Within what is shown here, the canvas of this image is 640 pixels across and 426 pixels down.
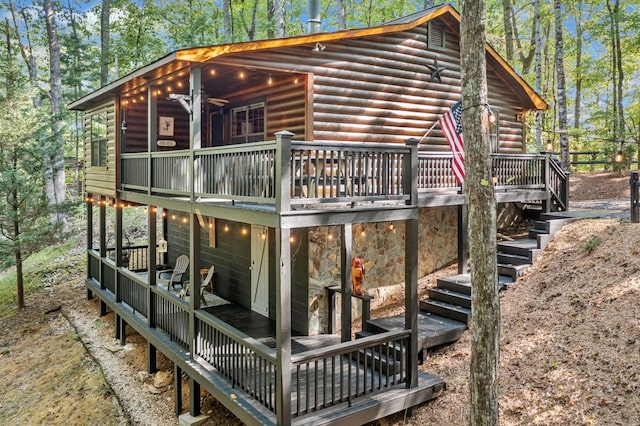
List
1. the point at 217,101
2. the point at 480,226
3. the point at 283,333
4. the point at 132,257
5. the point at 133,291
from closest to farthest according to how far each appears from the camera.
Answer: the point at 480,226
the point at 283,333
the point at 133,291
the point at 217,101
the point at 132,257

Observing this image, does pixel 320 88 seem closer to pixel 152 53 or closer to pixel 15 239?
A: pixel 15 239

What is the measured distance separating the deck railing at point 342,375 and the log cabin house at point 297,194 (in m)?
0.03

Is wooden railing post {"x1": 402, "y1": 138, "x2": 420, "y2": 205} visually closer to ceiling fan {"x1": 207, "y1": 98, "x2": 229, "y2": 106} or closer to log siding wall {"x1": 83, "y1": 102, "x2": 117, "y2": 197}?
ceiling fan {"x1": 207, "y1": 98, "x2": 229, "y2": 106}

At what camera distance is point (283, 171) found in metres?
6.43

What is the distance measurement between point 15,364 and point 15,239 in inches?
199

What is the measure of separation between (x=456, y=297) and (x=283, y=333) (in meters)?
5.15

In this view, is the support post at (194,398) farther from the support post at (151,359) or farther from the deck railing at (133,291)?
the deck railing at (133,291)

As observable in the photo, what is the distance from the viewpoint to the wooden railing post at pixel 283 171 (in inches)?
252

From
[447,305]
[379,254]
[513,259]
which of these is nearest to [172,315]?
[379,254]

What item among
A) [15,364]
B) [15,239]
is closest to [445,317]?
[15,364]

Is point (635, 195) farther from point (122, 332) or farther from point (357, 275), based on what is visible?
point (122, 332)

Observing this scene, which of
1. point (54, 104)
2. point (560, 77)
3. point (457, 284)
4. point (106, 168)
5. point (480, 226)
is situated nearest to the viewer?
point (480, 226)

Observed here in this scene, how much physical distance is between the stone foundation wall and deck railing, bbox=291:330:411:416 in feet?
6.38

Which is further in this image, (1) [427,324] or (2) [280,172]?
(1) [427,324]
